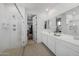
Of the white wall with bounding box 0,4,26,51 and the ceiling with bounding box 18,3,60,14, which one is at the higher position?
the ceiling with bounding box 18,3,60,14

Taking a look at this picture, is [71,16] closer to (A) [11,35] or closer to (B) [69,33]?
(B) [69,33]

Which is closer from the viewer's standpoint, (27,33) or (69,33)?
(69,33)

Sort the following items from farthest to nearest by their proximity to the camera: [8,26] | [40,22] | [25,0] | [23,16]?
[40,22], [23,16], [8,26], [25,0]

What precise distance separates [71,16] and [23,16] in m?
1.73

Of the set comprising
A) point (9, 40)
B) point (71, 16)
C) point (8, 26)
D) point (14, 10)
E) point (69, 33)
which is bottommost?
point (9, 40)

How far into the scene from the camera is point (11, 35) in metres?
2.75

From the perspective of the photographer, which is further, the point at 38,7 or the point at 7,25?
the point at 38,7

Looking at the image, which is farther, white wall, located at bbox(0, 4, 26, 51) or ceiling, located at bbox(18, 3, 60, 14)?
ceiling, located at bbox(18, 3, 60, 14)

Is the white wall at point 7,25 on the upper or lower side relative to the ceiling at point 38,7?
lower

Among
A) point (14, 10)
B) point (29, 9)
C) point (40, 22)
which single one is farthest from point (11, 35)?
point (40, 22)

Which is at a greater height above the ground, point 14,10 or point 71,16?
point 14,10

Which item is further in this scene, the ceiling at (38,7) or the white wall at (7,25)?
the ceiling at (38,7)

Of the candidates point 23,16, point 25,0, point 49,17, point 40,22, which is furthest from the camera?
point 40,22

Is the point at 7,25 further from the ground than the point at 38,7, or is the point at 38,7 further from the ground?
the point at 38,7
